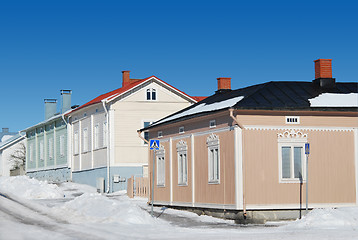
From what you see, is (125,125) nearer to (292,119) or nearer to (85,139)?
(85,139)

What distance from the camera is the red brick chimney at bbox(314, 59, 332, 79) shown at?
1075 inches

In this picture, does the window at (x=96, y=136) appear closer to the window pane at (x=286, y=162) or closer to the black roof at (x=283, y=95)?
the black roof at (x=283, y=95)

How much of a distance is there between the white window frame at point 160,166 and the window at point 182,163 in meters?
1.94

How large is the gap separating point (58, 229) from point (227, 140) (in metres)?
7.37

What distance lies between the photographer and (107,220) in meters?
21.3

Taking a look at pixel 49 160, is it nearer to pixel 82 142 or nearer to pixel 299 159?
pixel 82 142

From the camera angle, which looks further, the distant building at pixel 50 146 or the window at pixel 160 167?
the distant building at pixel 50 146

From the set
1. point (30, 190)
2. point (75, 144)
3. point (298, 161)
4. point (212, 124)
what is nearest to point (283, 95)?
point (298, 161)

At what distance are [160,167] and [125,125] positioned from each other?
13.0 metres

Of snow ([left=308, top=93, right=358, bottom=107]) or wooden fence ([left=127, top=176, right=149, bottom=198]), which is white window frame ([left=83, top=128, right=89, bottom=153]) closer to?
wooden fence ([left=127, top=176, right=149, bottom=198])

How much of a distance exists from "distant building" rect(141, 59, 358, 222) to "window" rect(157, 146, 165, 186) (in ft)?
14.0

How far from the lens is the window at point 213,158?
24745 millimetres

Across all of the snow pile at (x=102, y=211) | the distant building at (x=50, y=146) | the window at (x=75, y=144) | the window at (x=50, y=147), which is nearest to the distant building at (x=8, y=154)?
the distant building at (x=50, y=146)

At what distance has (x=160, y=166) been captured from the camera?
30578 millimetres
